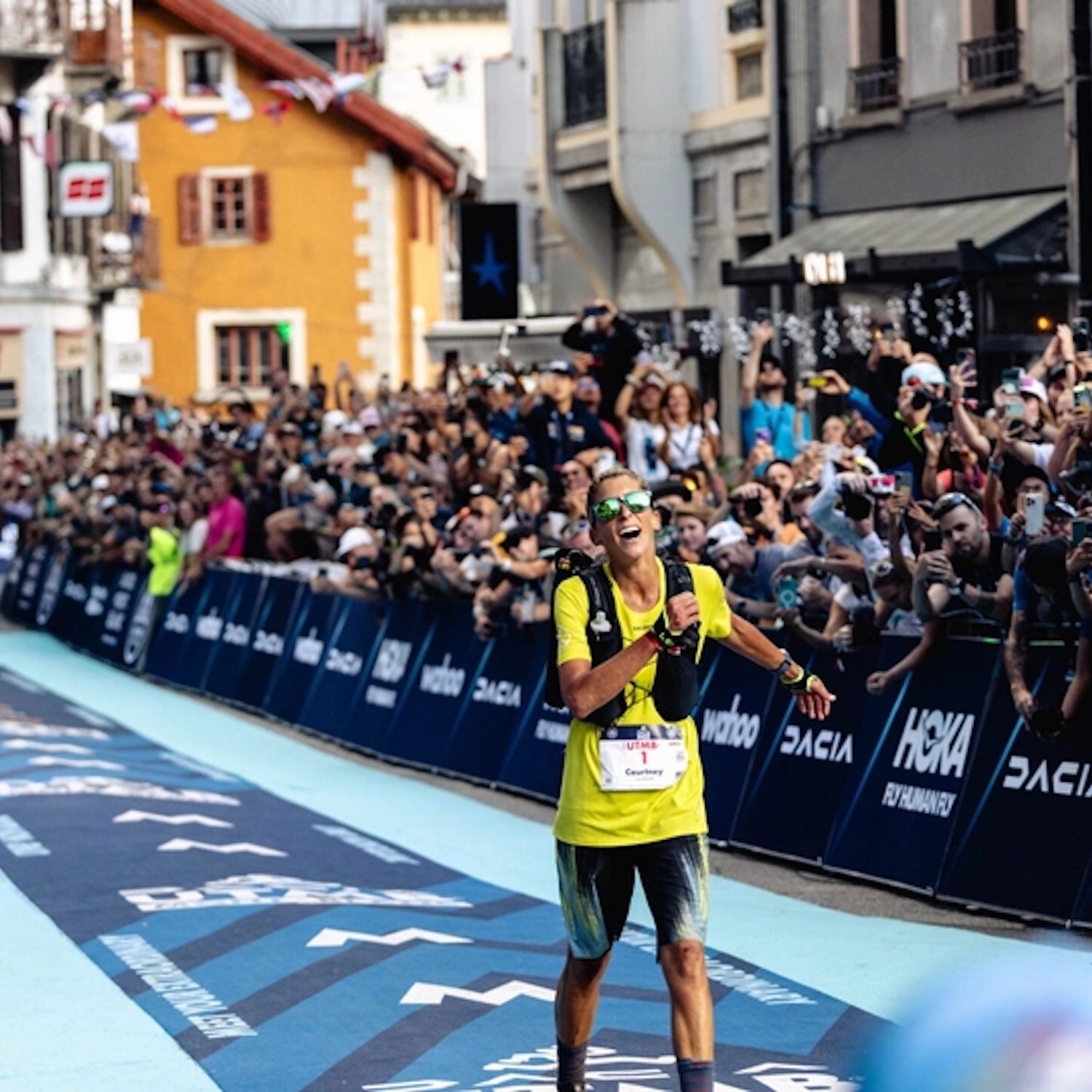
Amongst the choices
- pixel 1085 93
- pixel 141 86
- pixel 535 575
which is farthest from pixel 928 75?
pixel 141 86

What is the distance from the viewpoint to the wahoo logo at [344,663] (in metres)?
20.3

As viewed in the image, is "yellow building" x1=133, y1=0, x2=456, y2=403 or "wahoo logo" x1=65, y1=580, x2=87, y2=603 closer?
"wahoo logo" x1=65, y1=580, x2=87, y2=603

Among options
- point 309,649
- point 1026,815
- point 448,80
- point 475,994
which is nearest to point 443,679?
point 309,649

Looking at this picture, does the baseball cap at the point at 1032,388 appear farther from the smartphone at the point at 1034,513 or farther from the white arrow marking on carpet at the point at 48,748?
the white arrow marking on carpet at the point at 48,748

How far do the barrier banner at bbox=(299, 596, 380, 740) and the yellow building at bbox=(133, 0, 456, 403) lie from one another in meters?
35.2

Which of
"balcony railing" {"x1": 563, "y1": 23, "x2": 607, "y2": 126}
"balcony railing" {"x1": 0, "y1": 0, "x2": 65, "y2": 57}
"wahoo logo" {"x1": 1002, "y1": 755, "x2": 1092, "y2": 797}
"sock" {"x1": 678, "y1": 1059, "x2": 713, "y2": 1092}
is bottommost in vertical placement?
"sock" {"x1": 678, "y1": 1059, "x2": 713, "y2": 1092}

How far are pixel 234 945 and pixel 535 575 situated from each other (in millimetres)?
5763

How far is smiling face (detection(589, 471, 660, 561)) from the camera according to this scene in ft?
24.1

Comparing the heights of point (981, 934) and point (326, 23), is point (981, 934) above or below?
below

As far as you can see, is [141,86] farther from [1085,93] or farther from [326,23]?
[1085,93]

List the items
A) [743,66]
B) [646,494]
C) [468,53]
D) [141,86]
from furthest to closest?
[468,53] < [141,86] < [743,66] < [646,494]

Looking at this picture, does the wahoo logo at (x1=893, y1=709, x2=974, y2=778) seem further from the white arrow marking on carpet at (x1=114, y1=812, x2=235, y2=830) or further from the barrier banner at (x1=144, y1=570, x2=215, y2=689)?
the barrier banner at (x1=144, y1=570, x2=215, y2=689)

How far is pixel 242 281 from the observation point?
188ft

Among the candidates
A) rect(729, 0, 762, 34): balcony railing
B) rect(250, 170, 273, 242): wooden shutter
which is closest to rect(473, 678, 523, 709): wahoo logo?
rect(729, 0, 762, 34): balcony railing
